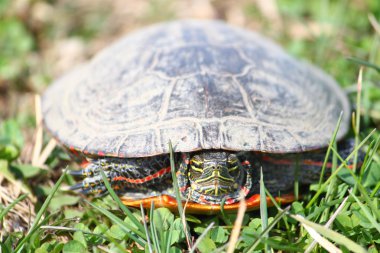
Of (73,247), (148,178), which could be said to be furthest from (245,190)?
(73,247)

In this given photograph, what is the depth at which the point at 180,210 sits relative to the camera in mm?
2283

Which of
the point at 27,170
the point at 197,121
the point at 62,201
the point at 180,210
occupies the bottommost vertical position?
the point at 62,201

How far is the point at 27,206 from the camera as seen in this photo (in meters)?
2.85

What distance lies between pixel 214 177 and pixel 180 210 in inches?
12.9

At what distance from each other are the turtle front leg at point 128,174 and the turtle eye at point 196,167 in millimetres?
182

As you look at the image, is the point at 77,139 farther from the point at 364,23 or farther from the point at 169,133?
the point at 364,23

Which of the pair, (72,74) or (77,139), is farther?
(72,74)

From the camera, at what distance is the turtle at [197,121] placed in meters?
2.58

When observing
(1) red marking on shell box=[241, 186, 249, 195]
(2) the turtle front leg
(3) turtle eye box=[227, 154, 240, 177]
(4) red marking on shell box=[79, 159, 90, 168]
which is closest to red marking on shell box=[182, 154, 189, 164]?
(2) the turtle front leg

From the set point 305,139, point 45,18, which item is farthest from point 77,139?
point 45,18

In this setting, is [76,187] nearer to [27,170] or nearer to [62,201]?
[62,201]

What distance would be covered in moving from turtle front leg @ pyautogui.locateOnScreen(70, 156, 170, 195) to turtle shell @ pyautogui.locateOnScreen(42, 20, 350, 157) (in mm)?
128

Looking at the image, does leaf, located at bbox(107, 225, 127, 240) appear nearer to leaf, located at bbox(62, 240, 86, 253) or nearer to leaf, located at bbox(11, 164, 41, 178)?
leaf, located at bbox(62, 240, 86, 253)

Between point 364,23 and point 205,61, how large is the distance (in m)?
2.58
